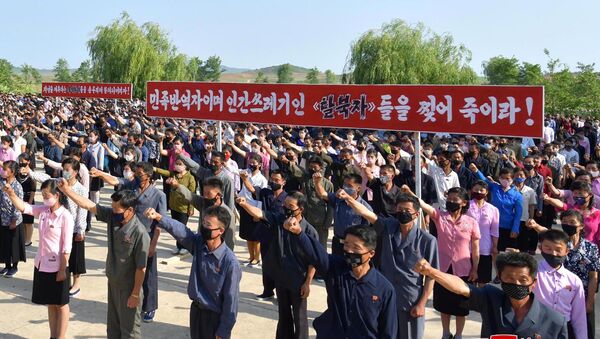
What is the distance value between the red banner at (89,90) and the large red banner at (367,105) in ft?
36.5

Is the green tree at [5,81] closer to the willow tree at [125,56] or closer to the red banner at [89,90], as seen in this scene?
the willow tree at [125,56]

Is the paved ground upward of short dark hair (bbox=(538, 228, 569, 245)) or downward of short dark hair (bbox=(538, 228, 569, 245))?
downward

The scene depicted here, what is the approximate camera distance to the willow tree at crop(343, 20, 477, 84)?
26.2 meters

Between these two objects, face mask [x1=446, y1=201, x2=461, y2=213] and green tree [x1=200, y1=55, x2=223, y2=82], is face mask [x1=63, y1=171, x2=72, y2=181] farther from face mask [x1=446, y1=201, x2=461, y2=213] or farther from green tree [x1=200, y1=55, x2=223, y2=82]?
green tree [x1=200, y1=55, x2=223, y2=82]

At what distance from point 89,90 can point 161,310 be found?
17934mm

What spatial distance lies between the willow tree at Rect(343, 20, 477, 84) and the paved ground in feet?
66.9

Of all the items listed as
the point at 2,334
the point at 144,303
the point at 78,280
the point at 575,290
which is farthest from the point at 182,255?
the point at 575,290

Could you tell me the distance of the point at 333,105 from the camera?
766 centimetres

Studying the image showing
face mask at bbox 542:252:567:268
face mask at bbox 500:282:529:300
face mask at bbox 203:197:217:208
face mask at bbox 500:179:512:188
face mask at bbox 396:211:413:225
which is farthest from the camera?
face mask at bbox 500:179:512:188

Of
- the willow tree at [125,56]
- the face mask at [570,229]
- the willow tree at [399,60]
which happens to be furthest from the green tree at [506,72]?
the face mask at [570,229]

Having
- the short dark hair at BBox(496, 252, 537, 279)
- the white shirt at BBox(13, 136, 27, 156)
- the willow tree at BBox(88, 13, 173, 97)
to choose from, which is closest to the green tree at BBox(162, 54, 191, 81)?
the willow tree at BBox(88, 13, 173, 97)

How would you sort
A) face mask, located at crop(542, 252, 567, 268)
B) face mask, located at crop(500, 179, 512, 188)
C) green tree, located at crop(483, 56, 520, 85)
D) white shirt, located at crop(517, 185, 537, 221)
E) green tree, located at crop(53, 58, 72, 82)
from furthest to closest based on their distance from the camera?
green tree, located at crop(53, 58, 72, 82)
green tree, located at crop(483, 56, 520, 85)
white shirt, located at crop(517, 185, 537, 221)
face mask, located at crop(500, 179, 512, 188)
face mask, located at crop(542, 252, 567, 268)

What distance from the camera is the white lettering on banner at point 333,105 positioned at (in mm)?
6188

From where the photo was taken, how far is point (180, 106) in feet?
31.2
